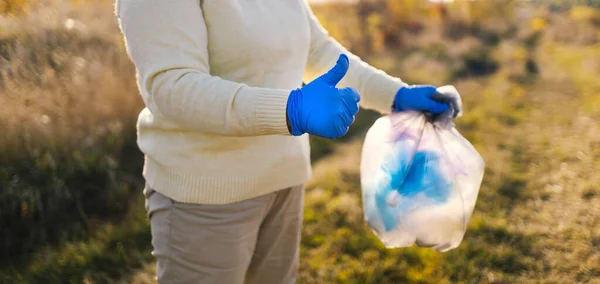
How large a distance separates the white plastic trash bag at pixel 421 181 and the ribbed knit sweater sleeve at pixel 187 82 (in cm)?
61

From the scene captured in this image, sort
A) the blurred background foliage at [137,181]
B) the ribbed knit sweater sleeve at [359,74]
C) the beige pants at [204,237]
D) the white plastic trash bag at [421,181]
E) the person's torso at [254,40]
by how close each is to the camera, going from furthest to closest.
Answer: the blurred background foliage at [137,181] < the ribbed knit sweater sleeve at [359,74] < the white plastic trash bag at [421,181] < the beige pants at [204,237] < the person's torso at [254,40]

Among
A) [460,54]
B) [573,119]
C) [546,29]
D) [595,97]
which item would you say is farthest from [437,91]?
[546,29]

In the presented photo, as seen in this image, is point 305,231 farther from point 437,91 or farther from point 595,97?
point 595,97

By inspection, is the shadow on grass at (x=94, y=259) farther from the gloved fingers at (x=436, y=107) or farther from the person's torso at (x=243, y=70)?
the gloved fingers at (x=436, y=107)

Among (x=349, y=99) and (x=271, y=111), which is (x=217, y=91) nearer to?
(x=271, y=111)

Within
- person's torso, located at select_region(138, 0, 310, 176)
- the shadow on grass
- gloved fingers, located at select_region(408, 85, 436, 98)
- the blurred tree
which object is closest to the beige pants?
person's torso, located at select_region(138, 0, 310, 176)

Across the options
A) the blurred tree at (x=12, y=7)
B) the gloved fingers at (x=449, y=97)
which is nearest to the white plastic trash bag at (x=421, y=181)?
the gloved fingers at (x=449, y=97)

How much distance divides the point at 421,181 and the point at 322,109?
0.63m

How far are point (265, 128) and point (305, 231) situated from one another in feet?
6.07

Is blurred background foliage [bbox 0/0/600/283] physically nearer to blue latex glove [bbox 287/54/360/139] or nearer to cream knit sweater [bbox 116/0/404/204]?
cream knit sweater [bbox 116/0/404/204]

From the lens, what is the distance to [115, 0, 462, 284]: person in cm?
101

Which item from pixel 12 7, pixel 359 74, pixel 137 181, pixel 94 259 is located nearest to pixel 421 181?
pixel 359 74

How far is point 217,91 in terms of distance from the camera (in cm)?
101

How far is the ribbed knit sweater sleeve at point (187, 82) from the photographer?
1001 millimetres
